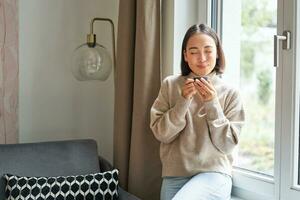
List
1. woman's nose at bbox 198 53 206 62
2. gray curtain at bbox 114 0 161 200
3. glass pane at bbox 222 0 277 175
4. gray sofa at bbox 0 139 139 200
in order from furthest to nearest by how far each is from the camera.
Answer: gray curtain at bbox 114 0 161 200
gray sofa at bbox 0 139 139 200
glass pane at bbox 222 0 277 175
woman's nose at bbox 198 53 206 62

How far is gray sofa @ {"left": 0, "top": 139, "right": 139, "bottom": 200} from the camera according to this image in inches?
83.8

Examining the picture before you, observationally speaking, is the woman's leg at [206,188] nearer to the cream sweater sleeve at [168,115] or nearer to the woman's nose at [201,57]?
the cream sweater sleeve at [168,115]

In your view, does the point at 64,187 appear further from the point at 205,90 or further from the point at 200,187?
the point at 205,90

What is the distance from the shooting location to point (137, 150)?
7.54ft

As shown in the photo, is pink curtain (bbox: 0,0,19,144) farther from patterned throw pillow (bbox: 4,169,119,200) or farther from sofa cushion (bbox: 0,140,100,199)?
patterned throw pillow (bbox: 4,169,119,200)

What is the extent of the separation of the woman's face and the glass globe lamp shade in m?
0.59

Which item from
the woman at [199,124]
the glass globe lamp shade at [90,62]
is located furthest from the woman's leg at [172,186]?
the glass globe lamp shade at [90,62]

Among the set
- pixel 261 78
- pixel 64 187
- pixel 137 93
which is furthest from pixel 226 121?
pixel 64 187

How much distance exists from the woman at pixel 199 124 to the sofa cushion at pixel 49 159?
51 cm

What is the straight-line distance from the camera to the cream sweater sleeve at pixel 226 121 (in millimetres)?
1808

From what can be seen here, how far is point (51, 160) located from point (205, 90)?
925mm

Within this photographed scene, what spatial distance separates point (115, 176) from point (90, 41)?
74cm

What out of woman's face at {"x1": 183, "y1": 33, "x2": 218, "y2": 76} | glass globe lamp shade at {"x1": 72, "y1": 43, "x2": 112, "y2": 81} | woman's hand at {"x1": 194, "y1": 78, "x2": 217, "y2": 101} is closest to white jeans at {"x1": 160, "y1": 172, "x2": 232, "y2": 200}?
woman's hand at {"x1": 194, "y1": 78, "x2": 217, "y2": 101}

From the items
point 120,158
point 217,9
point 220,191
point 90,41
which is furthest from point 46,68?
point 220,191
